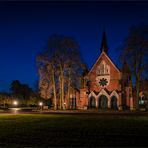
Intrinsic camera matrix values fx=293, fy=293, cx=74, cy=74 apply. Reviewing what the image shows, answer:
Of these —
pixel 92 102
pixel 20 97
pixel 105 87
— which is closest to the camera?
pixel 105 87

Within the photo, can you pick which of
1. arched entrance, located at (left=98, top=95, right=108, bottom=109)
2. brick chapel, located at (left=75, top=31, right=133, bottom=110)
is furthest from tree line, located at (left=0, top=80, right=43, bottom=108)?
arched entrance, located at (left=98, top=95, right=108, bottom=109)

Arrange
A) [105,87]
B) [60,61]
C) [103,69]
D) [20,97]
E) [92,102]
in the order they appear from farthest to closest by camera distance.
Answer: [20,97] < [103,69] < [92,102] < [105,87] < [60,61]

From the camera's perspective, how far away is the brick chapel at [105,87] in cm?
6125

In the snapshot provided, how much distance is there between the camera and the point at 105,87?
63.6 meters

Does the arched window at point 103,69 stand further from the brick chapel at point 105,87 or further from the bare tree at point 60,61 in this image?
the bare tree at point 60,61

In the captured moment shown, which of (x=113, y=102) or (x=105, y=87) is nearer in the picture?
(x=113, y=102)

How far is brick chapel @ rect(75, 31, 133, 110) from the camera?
61.2 metres

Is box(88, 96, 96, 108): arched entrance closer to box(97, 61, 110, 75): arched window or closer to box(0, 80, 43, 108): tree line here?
box(97, 61, 110, 75): arched window

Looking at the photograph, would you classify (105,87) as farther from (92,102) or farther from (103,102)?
(92,102)

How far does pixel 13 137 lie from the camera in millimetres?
14469

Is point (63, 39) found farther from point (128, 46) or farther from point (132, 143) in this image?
point (132, 143)

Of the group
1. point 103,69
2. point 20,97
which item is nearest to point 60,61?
point 103,69

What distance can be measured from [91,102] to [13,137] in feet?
165

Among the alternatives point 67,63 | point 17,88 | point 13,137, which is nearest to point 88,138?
point 13,137
